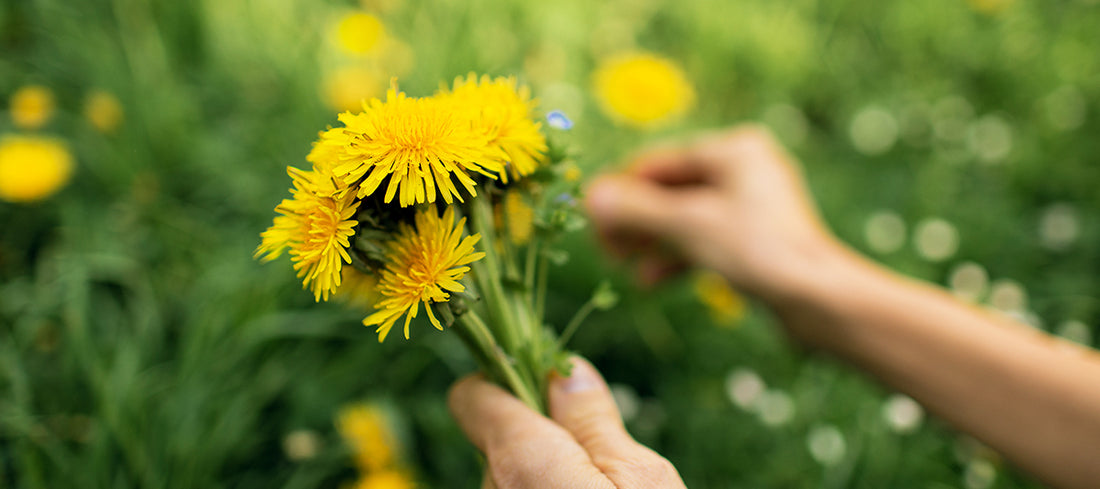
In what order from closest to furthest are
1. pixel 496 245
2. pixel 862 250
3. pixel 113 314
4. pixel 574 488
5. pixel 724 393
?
1. pixel 574 488
2. pixel 496 245
3. pixel 113 314
4. pixel 724 393
5. pixel 862 250

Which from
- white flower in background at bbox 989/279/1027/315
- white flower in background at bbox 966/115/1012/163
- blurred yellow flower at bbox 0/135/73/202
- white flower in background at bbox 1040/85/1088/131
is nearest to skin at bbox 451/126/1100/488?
white flower in background at bbox 989/279/1027/315

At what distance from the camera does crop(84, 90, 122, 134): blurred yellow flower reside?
161cm

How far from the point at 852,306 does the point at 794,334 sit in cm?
17

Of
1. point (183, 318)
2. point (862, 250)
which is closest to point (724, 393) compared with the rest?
point (862, 250)

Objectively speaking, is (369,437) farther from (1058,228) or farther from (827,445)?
(1058,228)

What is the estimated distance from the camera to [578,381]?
81 centimetres

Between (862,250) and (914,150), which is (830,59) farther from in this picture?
(862,250)

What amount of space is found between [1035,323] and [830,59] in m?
1.22

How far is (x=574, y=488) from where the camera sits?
661 mm

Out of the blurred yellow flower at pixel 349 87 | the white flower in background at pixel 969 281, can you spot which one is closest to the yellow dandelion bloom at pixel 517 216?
the blurred yellow flower at pixel 349 87

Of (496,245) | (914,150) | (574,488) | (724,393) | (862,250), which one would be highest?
(496,245)

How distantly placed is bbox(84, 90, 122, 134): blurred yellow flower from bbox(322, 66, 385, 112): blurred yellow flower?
52 cm

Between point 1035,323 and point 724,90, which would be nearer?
point 1035,323

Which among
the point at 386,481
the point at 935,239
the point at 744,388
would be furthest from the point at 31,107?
the point at 935,239
